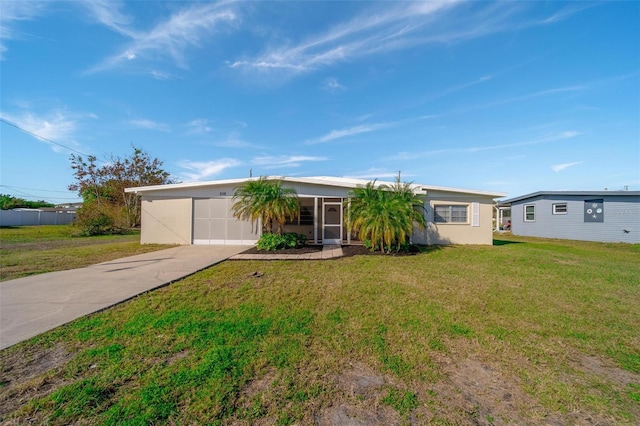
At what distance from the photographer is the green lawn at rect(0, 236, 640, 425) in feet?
7.12

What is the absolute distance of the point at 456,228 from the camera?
13422 mm

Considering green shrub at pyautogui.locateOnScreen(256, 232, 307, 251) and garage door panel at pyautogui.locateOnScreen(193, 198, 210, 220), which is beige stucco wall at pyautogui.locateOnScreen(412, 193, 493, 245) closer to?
green shrub at pyautogui.locateOnScreen(256, 232, 307, 251)

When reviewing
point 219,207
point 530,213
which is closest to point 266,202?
point 219,207

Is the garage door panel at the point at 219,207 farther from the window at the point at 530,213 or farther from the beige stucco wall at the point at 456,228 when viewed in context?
the window at the point at 530,213

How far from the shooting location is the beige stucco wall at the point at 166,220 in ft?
42.4

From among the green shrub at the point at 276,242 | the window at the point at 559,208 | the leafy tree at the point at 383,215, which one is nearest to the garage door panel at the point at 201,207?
the green shrub at the point at 276,242

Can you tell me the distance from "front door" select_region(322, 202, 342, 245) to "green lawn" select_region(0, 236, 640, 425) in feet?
23.4

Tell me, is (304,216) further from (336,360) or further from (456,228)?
(336,360)

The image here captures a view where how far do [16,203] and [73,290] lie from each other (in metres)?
53.2

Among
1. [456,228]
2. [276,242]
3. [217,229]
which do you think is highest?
[456,228]

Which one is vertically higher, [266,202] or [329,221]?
[266,202]

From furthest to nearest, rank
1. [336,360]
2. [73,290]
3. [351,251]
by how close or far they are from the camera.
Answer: [351,251], [73,290], [336,360]

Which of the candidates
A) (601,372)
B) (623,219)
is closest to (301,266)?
Result: (601,372)

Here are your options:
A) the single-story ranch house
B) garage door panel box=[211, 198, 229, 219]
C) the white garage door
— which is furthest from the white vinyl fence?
garage door panel box=[211, 198, 229, 219]
